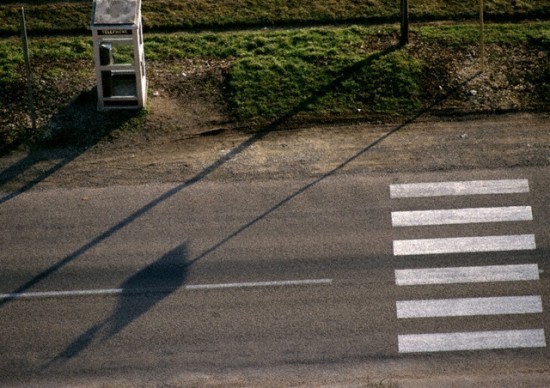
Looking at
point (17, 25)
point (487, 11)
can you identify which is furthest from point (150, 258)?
point (487, 11)

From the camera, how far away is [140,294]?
49.4ft

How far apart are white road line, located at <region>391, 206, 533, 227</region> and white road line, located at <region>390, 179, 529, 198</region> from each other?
1.55ft

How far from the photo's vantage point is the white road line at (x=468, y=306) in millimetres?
14680

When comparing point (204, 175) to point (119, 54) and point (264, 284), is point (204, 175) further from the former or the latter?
point (119, 54)

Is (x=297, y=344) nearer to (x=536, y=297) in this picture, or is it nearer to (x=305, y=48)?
(x=536, y=297)

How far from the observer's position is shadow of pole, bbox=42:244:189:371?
14344 mm

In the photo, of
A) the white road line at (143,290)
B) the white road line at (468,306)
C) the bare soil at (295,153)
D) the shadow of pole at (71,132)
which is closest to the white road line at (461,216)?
the bare soil at (295,153)

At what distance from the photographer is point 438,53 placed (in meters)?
20.4

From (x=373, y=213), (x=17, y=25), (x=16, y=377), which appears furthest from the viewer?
(x=17, y=25)

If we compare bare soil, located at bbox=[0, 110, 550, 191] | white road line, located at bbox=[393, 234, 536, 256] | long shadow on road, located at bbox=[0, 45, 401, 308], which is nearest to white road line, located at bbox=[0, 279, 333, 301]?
long shadow on road, located at bbox=[0, 45, 401, 308]

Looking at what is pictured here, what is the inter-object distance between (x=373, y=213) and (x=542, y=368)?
4.06 meters

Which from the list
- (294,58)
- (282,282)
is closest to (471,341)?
(282,282)

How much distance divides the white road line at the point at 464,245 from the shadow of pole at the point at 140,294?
3629 mm

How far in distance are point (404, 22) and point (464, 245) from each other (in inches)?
252
